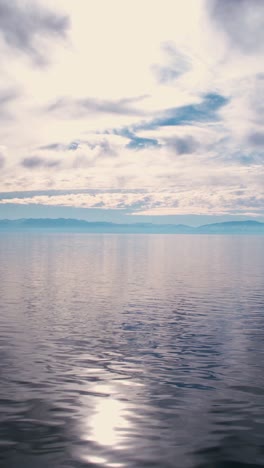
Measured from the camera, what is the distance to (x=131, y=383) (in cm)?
2956

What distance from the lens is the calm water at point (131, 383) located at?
67.6 feet

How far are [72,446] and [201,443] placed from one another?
5822 millimetres

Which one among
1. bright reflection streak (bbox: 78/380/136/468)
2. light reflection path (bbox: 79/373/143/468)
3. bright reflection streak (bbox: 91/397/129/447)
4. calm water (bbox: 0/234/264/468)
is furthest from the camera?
bright reflection streak (bbox: 91/397/129/447)

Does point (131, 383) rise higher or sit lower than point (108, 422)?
higher

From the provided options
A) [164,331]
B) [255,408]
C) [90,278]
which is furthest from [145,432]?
[90,278]

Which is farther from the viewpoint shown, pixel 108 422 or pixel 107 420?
pixel 107 420

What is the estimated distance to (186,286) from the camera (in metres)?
81.2

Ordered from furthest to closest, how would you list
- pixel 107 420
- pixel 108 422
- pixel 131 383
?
pixel 131 383 < pixel 107 420 < pixel 108 422

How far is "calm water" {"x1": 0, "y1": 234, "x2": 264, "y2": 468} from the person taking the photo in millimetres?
20609

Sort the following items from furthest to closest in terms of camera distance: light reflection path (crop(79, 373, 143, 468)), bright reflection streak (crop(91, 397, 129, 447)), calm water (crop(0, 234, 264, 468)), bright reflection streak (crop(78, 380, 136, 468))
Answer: bright reflection streak (crop(91, 397, 129, 447))
calm water (crop(0, 234, 264, 468))
bright reflection streak (crop(78, 380, 136, 468))
light reflection path (crop(79, 373, 143, 468))

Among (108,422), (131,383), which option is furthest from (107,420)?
(131,383)

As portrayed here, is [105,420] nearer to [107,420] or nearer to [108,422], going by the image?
[107,420]

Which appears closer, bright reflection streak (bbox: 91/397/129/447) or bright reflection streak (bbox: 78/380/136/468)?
bright reflection streak (bbox: 78/380/136/468)

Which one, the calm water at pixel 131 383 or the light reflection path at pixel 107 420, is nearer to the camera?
the light reflection path at pixel 107 420
